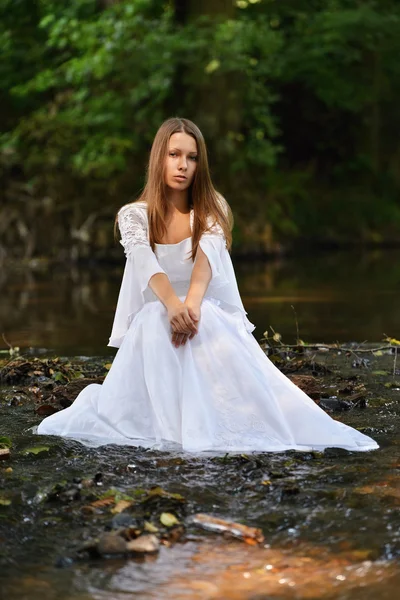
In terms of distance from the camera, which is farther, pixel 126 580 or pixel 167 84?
pixel 167 84

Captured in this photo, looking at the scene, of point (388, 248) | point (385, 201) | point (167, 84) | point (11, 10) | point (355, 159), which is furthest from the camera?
point (355, 159)

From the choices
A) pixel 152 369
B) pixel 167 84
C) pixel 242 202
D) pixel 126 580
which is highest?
pixel 167 84

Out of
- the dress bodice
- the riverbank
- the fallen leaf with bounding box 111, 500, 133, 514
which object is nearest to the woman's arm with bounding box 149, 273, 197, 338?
the dress bodice

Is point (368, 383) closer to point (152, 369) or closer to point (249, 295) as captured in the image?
point (152, 369)

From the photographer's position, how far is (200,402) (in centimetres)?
465

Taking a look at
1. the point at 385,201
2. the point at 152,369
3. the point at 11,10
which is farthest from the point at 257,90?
the point at 152,369

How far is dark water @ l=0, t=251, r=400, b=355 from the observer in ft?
30.9

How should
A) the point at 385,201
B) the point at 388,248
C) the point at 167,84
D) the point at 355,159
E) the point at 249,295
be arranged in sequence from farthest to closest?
the point at 355,159, the point at 385,201, the point at 388,248, the point at 167,84, the point at 249,295

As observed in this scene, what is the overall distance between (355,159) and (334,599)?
31.4m

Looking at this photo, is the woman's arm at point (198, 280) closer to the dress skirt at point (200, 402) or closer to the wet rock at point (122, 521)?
the dress skirt at point (200, 402)

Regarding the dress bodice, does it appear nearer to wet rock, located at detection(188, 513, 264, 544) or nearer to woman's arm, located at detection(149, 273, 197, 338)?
woman's arm, located at detection(149, 273, 197, 338)

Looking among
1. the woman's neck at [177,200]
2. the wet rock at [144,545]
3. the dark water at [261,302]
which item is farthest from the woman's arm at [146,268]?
the dark water at [261,302]

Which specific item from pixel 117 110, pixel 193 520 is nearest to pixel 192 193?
pixel 193 520

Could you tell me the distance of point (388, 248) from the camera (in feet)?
95.1
